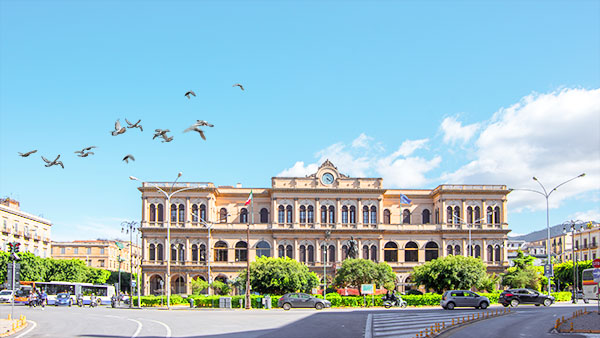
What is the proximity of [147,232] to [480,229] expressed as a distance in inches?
1802

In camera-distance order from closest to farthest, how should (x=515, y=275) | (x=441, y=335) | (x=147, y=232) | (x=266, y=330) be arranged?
(x=441, y=335) → (x=266, y=330) → (x=515, y=275) → (x=147, y=232)

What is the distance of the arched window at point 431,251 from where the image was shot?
90438mm

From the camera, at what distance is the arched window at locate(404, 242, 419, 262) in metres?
90.4

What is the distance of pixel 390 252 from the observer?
90.2m

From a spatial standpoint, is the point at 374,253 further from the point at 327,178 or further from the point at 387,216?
the point at 327,178

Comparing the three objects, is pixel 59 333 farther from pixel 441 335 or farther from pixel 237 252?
pixel 237 252

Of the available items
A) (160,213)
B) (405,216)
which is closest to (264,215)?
(160,213)

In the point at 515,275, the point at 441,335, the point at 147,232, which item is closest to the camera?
the point at 441,335

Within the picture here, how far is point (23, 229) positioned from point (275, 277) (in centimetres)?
4474

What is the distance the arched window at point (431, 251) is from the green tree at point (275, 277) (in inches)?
1194

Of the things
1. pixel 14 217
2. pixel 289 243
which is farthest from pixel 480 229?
pixel 14 217

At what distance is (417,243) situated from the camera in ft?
297

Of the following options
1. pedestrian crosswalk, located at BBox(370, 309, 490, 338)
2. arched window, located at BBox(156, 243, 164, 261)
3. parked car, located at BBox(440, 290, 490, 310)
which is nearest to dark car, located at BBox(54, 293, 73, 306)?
arched window, located at BBox(156, 243, 164, 261)

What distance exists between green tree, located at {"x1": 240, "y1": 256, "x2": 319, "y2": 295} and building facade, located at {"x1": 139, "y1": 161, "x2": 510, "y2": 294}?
22338 mm
